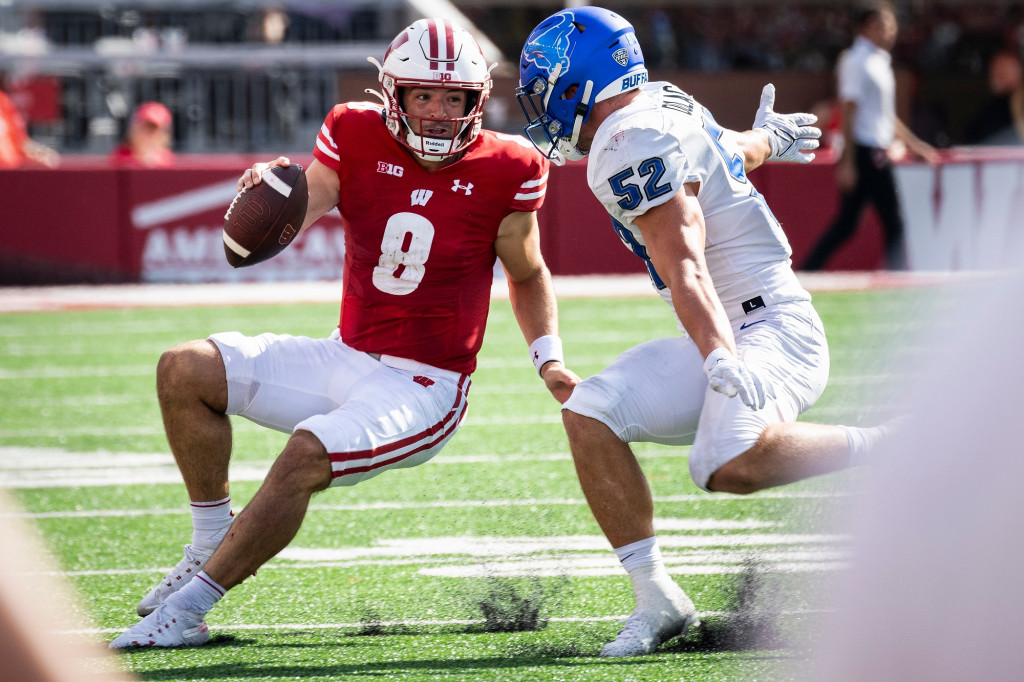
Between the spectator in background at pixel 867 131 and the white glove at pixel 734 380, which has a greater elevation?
the white glove at pixel 734 380

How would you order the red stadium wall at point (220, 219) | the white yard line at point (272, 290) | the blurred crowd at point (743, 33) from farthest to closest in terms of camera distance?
the blurred crowd at point (743, 33)
the red stadium wall at point (220, 219)
the white yard line at point (272, 290)

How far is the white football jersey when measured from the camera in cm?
303

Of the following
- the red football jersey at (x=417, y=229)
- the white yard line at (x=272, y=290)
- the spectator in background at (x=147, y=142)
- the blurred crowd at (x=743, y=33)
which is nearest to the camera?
the red football jersey at (x=417, y=229)

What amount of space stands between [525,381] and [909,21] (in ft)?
48.6

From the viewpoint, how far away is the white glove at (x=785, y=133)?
3.68m

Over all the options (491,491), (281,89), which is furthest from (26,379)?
(281,89)

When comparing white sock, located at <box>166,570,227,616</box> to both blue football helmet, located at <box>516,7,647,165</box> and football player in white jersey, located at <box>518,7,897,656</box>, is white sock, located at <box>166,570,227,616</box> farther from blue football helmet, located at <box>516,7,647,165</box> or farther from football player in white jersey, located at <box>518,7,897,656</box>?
blue football helmet, located at <box>516,7,647,165</box>

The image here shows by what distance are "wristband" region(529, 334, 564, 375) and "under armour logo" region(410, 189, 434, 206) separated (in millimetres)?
502

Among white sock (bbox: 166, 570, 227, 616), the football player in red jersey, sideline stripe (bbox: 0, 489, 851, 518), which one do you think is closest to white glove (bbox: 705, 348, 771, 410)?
the football player in red jersey

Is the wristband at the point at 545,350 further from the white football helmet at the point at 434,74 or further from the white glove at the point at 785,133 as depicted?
the white glove at the point at 785,133

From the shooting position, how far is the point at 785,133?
3684 millimetres

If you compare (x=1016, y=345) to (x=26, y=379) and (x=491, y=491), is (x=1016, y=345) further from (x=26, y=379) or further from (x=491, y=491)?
(x=26, y=379)

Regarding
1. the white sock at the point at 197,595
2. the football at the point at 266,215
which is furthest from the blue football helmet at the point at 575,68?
the white sock at the point at 197,595

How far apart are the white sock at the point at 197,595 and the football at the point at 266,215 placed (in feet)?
2.95
